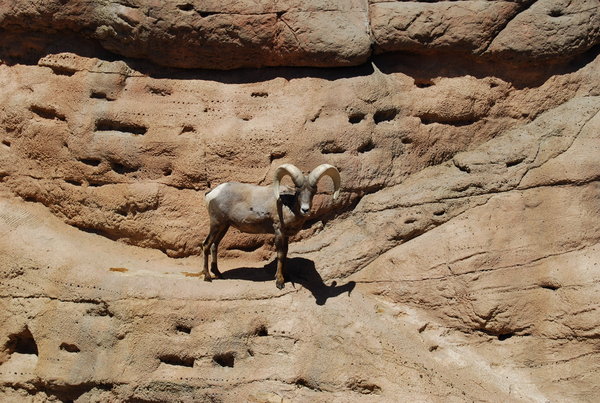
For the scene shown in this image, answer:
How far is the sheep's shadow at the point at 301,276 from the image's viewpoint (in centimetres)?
1014

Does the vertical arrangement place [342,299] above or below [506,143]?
below

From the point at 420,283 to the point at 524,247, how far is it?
1451mm

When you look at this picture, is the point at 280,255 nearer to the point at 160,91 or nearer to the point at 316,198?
the point at 316,198

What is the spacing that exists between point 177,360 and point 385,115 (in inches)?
182

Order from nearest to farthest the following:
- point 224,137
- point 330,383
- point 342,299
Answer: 1. point 330,383
2. point 342,299
3. point 224,137

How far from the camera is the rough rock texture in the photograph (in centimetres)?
979

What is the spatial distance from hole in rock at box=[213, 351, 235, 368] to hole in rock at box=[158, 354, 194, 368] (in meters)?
0.33

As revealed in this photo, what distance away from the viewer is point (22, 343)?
413 inches

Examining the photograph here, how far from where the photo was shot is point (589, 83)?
11578mm

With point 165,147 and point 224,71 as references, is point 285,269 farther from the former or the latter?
point 224,71

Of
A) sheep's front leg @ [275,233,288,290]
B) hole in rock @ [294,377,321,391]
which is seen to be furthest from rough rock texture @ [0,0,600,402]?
hole in rock @ [294,377,321,391]

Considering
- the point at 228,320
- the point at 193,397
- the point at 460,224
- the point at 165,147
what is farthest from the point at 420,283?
the point at 165,147

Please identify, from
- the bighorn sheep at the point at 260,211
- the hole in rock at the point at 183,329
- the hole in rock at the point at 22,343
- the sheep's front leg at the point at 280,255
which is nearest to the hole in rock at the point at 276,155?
the bighorn sheep at the point at 260,211

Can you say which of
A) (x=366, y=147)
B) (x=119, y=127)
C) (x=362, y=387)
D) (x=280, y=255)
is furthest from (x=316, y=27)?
(x=362, y=387)
